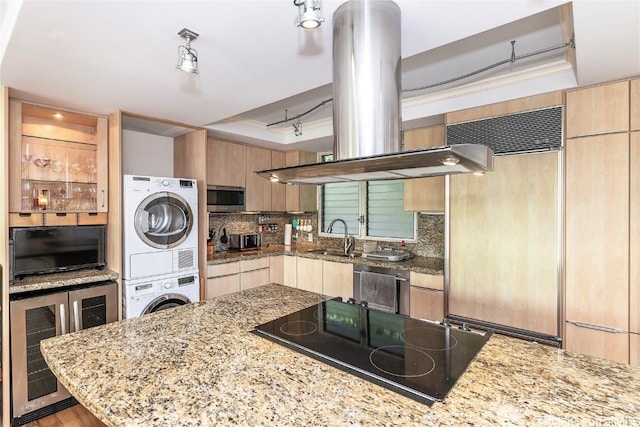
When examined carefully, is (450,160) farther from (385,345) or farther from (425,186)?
(425,186)

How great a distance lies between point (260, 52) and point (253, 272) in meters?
2.70

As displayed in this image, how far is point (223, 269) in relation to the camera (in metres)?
3.69

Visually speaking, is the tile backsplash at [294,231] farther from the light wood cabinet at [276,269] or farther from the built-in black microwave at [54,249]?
the built-in black microwave at [54,249]

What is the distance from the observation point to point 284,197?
4.74m

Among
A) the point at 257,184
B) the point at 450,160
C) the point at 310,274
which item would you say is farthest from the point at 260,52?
the point at 310,274

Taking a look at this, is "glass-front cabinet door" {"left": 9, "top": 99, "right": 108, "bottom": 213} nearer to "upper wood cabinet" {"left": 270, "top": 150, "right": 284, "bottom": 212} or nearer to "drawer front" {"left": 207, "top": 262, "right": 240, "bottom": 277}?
"drawer front" {"left": 207, "top": 262, "right": 240, "bottom": 277}

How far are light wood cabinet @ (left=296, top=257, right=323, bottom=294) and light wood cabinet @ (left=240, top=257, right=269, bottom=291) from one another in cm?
40

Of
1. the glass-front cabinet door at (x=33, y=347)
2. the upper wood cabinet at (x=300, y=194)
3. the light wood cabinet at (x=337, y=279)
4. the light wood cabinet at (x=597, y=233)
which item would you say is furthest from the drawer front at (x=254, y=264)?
the light wood cabinet at (x=597, y=233)

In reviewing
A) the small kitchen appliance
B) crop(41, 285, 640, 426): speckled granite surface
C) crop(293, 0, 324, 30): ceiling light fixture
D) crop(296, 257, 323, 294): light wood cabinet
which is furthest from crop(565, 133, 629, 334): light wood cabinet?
the small kitchen appliance

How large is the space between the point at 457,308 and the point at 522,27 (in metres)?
2.02

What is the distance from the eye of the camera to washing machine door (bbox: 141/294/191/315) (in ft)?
9.78

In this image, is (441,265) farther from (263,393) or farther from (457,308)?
(263,393)

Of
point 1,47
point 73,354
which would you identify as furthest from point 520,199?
point 1,47

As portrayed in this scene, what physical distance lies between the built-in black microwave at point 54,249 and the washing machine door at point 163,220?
1.12 feet
